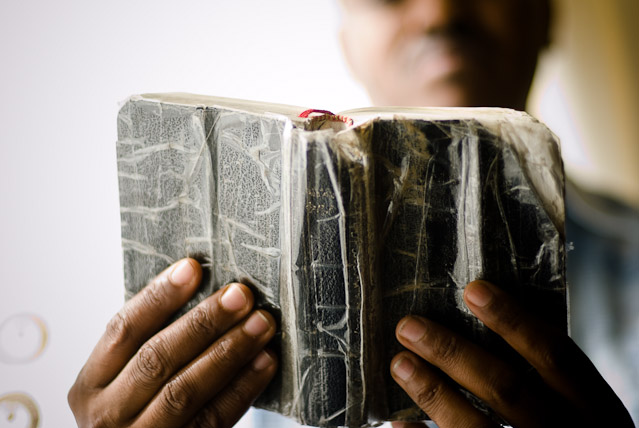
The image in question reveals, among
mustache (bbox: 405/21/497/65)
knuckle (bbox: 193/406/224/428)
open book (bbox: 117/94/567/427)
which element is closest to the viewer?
open book (bbox: 117/94/567/427)

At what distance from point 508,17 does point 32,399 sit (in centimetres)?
103

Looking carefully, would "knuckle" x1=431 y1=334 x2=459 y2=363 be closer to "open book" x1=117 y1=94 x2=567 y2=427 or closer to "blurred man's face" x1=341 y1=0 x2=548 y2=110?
"open book" x1=117 y1=94 x2=567 y2=427

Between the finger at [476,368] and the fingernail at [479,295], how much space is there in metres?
0.04

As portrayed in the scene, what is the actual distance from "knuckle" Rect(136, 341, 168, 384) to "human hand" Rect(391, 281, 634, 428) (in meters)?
0.22

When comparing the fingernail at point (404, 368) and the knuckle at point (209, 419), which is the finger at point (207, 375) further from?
the fingernail at point (404, 368)

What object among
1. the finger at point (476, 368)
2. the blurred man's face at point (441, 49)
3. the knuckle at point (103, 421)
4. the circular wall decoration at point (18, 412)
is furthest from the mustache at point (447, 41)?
the circular wall decoration at point (18, 412)

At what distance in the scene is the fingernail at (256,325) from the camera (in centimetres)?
48

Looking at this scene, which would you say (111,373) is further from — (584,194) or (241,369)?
(584,194)

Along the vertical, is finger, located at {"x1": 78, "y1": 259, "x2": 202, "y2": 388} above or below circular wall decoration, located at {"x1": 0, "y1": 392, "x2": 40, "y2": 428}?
above

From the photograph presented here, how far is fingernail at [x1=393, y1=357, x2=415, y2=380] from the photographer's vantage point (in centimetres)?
47

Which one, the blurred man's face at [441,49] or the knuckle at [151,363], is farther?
the blurred man's face at [441,49]

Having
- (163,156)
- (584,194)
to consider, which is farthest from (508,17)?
(163,156)

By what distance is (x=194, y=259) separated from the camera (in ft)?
1.71

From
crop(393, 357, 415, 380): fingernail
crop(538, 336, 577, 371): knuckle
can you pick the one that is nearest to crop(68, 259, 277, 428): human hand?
crop(393, 357, 415, 380): fingernail
